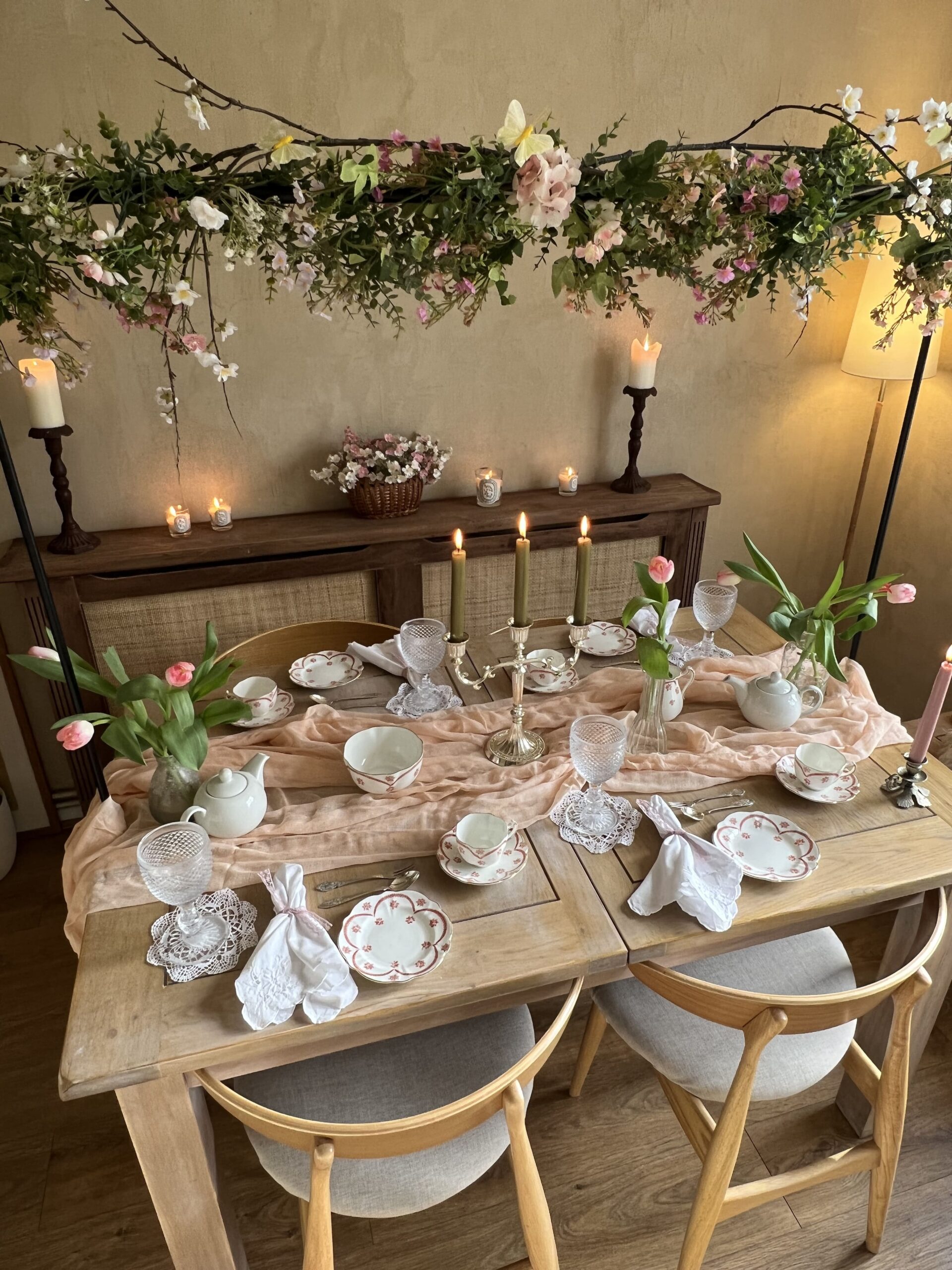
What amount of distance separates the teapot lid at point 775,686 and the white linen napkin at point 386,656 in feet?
2.21

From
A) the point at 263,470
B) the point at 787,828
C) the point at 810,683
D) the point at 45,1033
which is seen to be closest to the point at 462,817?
the point at 787,828

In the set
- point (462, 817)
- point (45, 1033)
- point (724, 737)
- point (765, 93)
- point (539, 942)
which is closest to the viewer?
point (539, 942)

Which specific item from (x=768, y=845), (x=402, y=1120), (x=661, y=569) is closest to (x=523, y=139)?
(x=661, y=569)

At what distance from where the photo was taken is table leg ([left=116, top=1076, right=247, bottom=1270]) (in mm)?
1048

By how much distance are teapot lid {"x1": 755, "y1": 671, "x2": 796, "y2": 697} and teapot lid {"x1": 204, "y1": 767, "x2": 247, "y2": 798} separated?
946mm

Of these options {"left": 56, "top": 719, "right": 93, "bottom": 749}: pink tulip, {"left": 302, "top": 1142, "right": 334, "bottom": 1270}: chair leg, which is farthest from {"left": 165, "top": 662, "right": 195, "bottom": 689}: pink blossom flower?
{"left": 302, "top": 1142, "right": 334, "bottom": 1270}: chair leg

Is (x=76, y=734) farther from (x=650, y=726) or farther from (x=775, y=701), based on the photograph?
Answer: (x=775, y=701)

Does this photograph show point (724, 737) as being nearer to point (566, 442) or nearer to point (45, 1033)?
point (566, 442)

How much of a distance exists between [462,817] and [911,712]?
2.08 metres

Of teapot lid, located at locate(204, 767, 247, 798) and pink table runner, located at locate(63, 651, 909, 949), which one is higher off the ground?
teapot lid, located at locate(204, 767, 247, 798)

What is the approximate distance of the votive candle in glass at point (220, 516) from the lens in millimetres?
2277

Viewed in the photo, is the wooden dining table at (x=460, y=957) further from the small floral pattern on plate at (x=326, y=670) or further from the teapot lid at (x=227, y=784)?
the small floral pattern on plate at (x=326, y=670)

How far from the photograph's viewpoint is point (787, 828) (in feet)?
4.32

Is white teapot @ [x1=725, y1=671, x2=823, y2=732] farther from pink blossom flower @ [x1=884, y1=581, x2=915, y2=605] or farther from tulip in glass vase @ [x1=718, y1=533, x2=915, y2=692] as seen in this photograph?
pink blossom flower @ [x1=884, y1=581, x2=915, y2=605]
